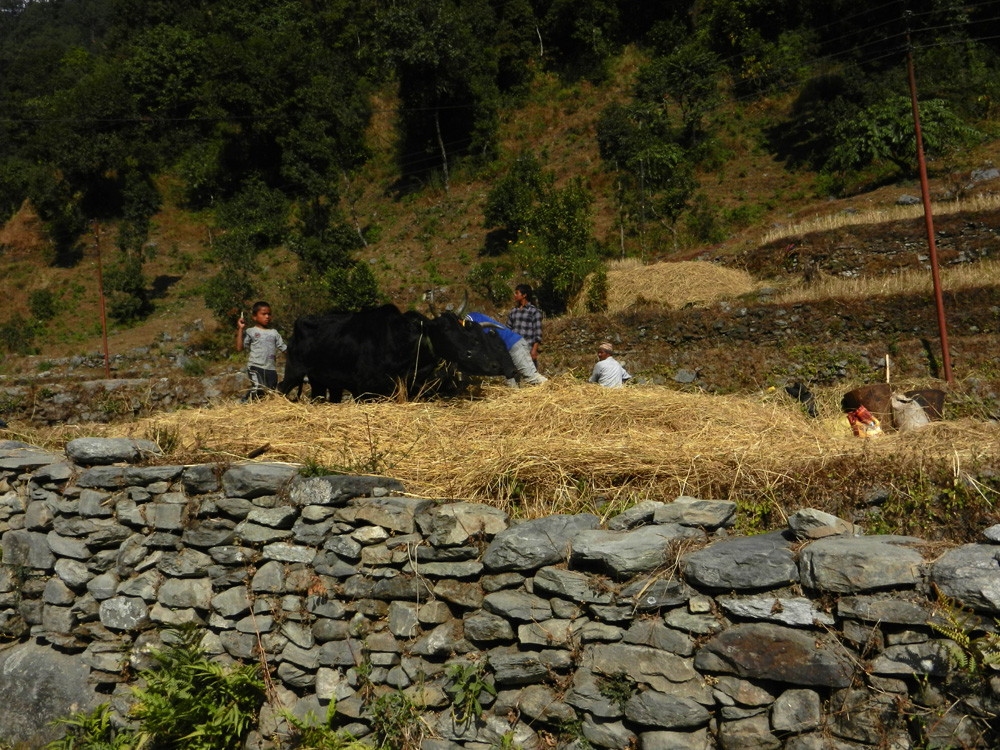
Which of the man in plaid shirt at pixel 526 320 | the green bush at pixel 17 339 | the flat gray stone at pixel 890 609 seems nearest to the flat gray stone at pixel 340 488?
the flat gray stone at pixel 890 609

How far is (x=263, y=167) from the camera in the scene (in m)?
35.6

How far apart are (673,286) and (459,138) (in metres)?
18.8

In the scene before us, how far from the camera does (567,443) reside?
4.67 metres

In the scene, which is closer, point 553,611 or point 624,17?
point 553,611

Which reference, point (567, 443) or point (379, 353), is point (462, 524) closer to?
point (567, 443)

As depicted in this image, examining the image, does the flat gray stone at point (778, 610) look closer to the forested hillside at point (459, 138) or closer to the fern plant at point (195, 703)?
the fern plant at point (195, 703)

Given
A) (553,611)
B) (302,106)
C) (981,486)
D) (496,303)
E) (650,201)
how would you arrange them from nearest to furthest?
(981,486)
(553,611)
(496,303)
(650,201)
(302,106)

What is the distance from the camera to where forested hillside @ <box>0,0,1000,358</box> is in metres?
21.7

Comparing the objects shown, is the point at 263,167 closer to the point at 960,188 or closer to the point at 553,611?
the point at 960,188

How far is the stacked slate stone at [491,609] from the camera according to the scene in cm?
314

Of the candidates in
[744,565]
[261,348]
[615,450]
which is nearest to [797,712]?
[744,565]

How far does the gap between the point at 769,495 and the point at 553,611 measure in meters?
1.23

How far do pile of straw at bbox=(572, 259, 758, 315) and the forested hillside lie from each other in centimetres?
61

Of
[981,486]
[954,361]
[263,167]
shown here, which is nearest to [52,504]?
[981,486]
